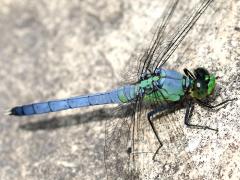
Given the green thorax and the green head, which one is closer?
the green head

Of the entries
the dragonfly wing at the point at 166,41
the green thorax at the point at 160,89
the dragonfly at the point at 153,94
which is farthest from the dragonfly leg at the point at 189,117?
the dragonfly wing at the point at 166,41

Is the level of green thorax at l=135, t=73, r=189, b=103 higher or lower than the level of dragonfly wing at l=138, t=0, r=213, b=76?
lower

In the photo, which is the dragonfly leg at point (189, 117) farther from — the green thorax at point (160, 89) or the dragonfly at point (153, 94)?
the green thorax at point (160, 89)

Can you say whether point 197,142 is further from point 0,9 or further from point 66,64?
point 0,9

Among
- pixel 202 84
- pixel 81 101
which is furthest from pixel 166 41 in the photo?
pixel 81 101

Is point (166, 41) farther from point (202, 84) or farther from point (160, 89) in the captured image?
point (202, 84)

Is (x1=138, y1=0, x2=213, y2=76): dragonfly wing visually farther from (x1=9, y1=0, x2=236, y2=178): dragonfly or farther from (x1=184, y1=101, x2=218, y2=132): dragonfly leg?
(x1=184, y1=101, x2=218, y2=132): dragonfly leg

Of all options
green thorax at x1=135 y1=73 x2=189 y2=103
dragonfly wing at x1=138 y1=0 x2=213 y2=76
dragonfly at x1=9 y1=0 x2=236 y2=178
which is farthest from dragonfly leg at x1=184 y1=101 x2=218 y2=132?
dragonfly wing at x1=138 y1=0 x2=213 y2=76

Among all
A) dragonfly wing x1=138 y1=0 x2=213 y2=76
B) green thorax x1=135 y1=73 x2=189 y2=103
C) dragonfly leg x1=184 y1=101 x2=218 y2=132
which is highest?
dragonfly wing x1=138 y1=0 x2=213 y2=76
